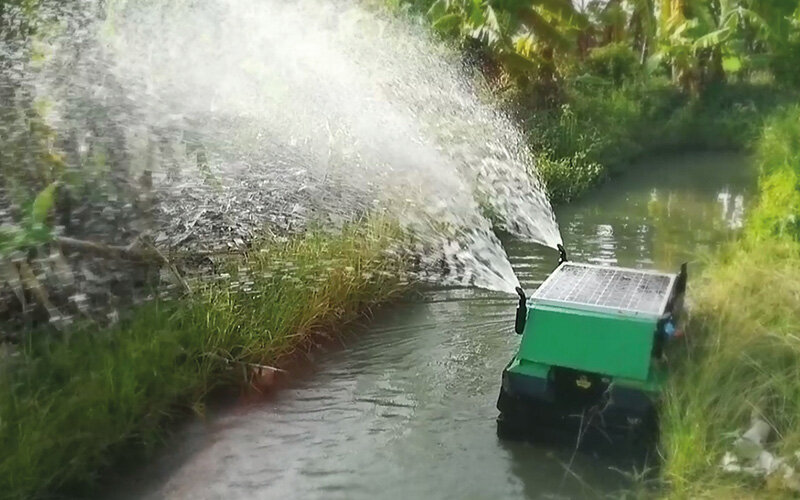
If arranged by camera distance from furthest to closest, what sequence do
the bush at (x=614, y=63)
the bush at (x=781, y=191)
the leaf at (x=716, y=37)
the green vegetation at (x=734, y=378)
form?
the bush at (x=614, y=63)
the leaf at (x=716, y=37)
the bush at (x=781, y=191)
the green vegetation at (x=734, y=378)

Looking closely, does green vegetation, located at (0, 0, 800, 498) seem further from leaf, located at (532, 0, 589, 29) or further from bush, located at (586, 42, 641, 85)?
→ bush, located at (586, 42, 641, 85)

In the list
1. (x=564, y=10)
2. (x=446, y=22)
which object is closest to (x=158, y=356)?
(x=446, y=22)

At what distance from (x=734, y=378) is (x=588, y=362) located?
673 millimetres

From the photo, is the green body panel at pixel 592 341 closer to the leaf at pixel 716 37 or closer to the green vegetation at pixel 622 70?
the green vegetation at pixel 622 70

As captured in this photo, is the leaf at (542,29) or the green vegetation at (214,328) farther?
the leaf at (542,29)

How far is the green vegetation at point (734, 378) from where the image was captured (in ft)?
11.2

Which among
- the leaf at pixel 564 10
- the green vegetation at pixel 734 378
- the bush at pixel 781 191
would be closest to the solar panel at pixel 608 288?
the green vegetation at pixel 734 378

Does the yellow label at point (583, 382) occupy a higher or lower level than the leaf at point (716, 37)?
lower

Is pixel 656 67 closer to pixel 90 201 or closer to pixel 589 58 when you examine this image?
pixel 589 58

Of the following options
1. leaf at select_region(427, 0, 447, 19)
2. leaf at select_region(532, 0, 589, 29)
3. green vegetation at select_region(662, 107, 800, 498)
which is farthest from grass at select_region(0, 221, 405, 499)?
leaf at select_region(532, 0, 589, 29)

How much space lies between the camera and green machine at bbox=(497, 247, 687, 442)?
3.80m

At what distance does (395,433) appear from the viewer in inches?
176

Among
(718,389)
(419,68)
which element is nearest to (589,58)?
(419,68)

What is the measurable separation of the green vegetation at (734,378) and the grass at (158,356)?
8.25ft
